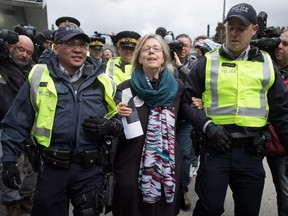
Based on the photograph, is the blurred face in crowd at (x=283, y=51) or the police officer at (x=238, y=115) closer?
the police officer at (x=238, y=115)

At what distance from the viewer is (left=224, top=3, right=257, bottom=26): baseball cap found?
8.50 feet

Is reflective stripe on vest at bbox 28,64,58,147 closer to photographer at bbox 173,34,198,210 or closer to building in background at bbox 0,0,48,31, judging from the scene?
photographer at bbox 173,34,198,210

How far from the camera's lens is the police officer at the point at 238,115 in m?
2.57

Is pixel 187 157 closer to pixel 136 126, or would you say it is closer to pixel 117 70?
pixel 117 70

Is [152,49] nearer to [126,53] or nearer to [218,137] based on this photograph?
[218,137]

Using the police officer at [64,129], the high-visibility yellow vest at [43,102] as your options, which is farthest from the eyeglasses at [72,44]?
the high-visibility yellow vest at [43,102]

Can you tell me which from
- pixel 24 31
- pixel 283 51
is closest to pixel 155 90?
pixel 283 51

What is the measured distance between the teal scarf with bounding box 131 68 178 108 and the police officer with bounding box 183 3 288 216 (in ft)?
0.87

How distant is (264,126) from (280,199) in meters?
0.92

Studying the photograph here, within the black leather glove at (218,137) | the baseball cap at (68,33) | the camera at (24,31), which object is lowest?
the black leather glove at (218,137)

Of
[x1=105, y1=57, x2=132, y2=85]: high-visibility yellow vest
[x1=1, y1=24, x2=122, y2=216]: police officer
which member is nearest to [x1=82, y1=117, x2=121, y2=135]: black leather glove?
[x1=1, y1=24, x2=122, y2=216]: police officer

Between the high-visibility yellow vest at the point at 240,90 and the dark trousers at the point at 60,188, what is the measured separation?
1.17 meters

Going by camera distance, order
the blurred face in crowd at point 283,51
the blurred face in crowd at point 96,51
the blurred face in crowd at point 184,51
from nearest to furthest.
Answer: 1. the blurred face in crowd at point 283,51
2. the blurred face in crowd at point 184,51
3. the blurred face in crowd at point 96,51

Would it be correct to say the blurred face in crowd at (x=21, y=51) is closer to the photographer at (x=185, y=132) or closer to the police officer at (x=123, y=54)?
the police officer at (x=123, y=54)
